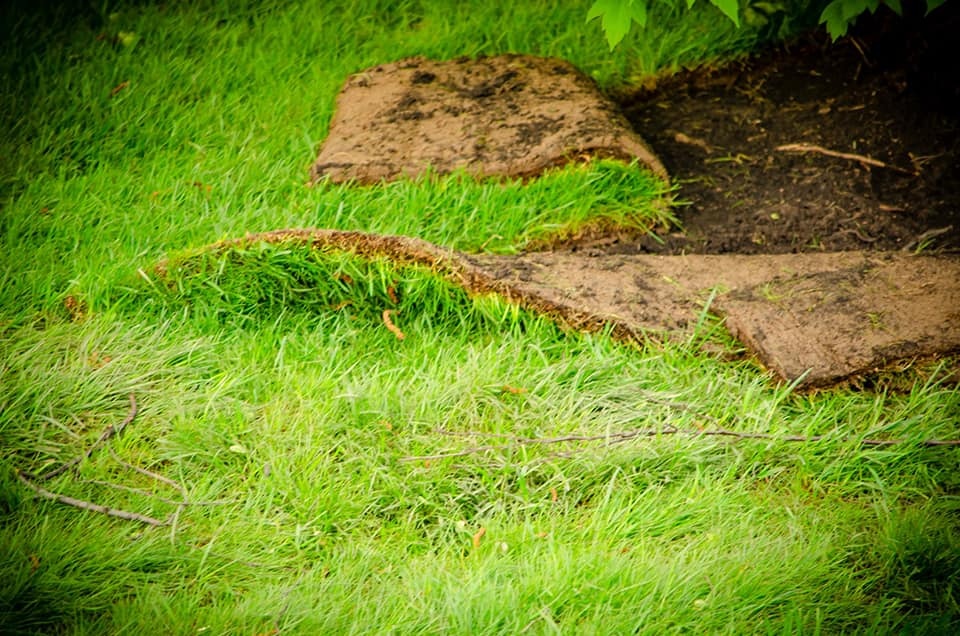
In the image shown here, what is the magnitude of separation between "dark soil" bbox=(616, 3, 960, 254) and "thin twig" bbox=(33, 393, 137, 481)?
1816 mm

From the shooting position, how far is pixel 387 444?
2.43 metres

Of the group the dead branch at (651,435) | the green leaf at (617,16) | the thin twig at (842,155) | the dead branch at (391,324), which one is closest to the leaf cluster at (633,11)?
the green leaf at (617,16)

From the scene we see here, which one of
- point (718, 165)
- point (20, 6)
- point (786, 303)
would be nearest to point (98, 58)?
point (20, 6)

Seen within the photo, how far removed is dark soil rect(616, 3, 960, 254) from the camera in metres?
3.38

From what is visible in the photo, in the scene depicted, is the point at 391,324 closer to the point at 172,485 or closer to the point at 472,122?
the point at 172,485

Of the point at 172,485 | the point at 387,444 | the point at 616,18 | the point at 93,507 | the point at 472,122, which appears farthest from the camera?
the point at 472,122

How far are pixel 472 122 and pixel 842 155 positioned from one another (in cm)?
163

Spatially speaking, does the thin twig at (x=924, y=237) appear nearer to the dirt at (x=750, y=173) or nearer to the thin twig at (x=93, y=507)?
the dirt at (x=750, y=173)

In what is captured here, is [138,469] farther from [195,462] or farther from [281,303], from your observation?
[281,303]

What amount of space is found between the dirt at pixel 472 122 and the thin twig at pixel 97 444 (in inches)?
52.2

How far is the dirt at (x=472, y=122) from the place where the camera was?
3.46 metres

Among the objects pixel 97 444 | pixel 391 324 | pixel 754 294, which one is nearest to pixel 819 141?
pixel 754 294

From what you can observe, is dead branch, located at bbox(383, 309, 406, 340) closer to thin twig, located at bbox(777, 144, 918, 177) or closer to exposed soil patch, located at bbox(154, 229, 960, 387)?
exposed soil patch, located at bbox(154, 229, 960, 387)

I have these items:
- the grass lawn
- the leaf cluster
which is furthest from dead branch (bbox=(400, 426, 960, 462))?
the leaf cluster
